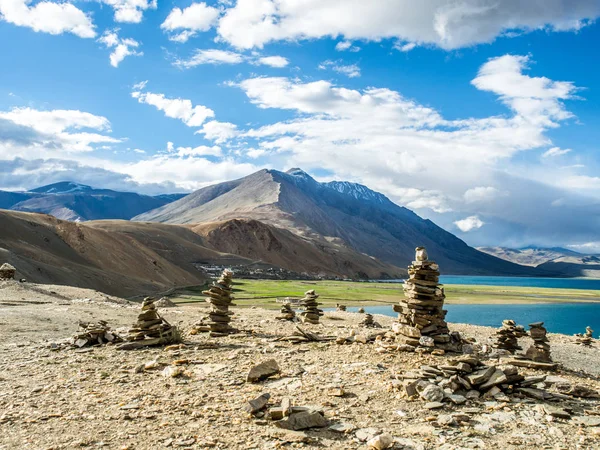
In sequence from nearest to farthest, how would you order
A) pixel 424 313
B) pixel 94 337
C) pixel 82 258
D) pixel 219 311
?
pixel 424 313 < pixel 94 337 < pixel 219 311 < pixel 82 258

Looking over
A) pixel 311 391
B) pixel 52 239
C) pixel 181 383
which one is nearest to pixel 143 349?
pixel 181 383

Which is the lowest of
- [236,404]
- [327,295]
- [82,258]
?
[327,295]

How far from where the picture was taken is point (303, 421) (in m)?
9.37

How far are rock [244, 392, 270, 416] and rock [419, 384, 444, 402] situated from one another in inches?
142

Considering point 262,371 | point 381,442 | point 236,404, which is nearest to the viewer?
point 381,442

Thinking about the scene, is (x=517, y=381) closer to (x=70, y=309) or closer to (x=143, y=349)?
(x=143, y=349)

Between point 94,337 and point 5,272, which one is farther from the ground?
point 5,272

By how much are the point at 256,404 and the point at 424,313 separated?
7.52 m

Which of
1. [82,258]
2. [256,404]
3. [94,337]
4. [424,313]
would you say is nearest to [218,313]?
[94,337]

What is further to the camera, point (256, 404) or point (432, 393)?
point (432, 393)

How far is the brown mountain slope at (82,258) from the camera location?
182ft

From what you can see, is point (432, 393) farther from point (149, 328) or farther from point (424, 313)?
point (149, 328)

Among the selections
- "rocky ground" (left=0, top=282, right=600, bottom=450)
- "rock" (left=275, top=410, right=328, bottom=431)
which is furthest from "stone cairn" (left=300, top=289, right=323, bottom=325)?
"rock" (left=275, top=410, right=328, bottom=431)

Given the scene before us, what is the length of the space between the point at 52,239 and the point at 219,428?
252 feet
